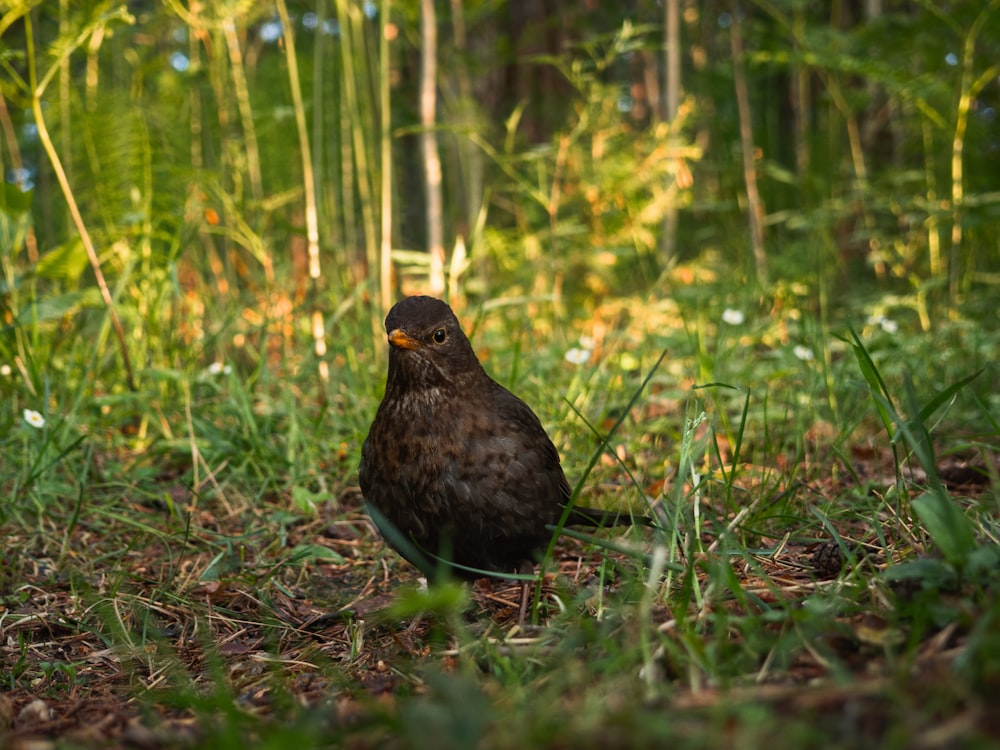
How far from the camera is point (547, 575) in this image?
2.91 m

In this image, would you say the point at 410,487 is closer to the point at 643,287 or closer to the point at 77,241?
the point at 77,241

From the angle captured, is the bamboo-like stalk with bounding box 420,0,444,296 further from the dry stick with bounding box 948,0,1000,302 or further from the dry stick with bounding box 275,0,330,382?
the dry stick with bounding box 948,0,1000,302

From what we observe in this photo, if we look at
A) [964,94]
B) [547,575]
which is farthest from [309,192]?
[964,94]

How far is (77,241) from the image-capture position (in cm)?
413

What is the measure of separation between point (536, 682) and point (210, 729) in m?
0.59

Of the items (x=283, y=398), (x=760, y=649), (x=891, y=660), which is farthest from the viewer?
(x=283, y=398)

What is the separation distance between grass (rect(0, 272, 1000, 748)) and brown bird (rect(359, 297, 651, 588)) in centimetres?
18

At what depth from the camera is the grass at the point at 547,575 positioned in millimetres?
1381

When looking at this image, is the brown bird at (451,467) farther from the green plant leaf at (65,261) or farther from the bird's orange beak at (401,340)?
the green plant leaf at (65,261)

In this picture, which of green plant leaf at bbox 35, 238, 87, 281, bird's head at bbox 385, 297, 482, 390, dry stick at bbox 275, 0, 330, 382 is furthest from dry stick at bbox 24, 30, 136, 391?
bird's head at bbox 385, 297, 482, 390

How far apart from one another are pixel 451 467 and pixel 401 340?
444mm

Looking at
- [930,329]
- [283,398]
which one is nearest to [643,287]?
[930,329]

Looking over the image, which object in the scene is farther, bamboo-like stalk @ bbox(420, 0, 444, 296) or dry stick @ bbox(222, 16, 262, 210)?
dry stick @ bbox(222, 16, 262, 210)

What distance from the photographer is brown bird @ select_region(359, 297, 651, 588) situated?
2.62 metres
